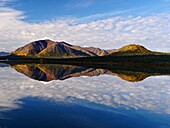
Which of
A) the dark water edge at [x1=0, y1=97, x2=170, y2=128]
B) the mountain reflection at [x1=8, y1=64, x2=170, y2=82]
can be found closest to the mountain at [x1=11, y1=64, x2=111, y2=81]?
the mountain reflection at [x1=8, y1=64, x2=170, y2=82]

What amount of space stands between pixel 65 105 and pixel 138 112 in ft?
20.5

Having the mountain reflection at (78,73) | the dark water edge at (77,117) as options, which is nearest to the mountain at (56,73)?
the mountain reflection at (78,73)

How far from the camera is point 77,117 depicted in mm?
18672

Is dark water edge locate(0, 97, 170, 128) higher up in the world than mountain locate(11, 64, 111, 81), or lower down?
lower down

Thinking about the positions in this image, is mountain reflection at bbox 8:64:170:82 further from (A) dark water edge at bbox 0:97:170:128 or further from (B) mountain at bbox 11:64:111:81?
(A) dark water edge at bbox 0:97:170:128

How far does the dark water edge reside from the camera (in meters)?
16.5

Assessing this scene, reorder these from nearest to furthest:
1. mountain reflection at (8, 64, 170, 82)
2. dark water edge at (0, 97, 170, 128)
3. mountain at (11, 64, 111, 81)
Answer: dark water edge at (0, 97, 170, 128), mountain reflection at (8, 64, 170, 82), mountain at (11, 64, 111, 81)

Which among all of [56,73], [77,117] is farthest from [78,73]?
[77,117]

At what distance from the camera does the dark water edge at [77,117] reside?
1650 centimetres

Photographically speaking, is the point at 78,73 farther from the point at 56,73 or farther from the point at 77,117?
the point at 77,117

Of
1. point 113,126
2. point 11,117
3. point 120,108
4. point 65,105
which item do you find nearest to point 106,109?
point 120,108

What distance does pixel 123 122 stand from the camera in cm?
1773

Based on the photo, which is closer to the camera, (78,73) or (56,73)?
(56,73)

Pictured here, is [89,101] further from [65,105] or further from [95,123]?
[95,123]
